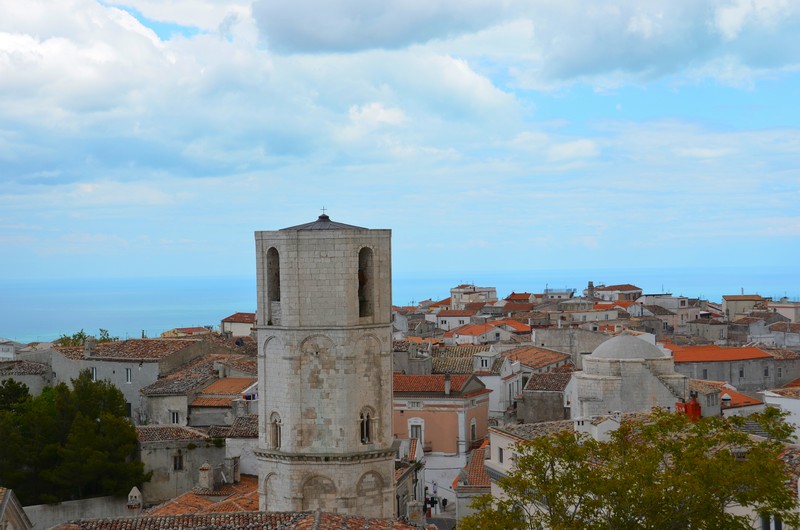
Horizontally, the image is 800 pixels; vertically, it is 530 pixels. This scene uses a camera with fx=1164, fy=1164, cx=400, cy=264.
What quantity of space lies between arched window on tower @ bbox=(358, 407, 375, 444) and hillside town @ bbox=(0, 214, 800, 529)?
0.09 feet

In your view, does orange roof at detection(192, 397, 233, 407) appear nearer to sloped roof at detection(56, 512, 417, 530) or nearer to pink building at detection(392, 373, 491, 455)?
pink building at detection(392, 373, 491, 455)

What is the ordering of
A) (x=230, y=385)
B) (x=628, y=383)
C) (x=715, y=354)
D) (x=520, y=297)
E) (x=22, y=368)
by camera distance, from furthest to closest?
(x=520, y=297) < (x=715, y=354) < (x=22, y=368) < (x=230, y=385) < (x=628, y=383)

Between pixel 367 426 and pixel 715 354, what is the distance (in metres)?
32.8

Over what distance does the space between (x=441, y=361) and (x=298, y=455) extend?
29675mm

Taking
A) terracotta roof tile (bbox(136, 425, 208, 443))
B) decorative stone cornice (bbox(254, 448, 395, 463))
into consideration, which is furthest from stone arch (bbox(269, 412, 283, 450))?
terracotta roof tile (bbox(136, 425, 208, 443))

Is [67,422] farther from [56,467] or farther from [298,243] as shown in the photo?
[298,243]

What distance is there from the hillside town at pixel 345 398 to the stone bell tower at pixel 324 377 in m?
0.03

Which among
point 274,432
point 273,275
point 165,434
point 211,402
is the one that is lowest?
point 165,434

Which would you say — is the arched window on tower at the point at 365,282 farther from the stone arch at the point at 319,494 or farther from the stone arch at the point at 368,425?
the stone arch at the point at 319,494

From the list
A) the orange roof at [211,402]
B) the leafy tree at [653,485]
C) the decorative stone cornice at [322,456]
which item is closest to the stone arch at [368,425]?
the decorative stone cornice at [322,456]

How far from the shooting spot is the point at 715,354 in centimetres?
5397

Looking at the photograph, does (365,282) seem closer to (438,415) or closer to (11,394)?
(438,415)

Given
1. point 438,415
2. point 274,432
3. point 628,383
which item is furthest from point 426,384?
point 274,432

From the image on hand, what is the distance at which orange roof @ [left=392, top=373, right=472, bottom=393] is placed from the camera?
45.0 m
